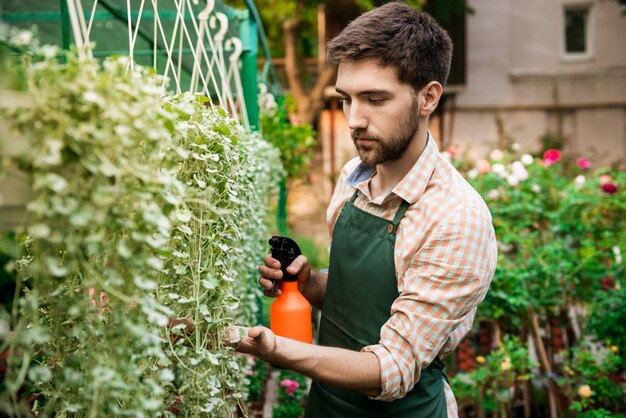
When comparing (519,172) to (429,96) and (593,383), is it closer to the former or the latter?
(593,383)

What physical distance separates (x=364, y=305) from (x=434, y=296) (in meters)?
0.29

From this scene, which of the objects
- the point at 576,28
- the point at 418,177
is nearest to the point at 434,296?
the point at 418,177

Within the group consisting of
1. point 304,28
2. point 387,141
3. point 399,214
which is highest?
point 304,28

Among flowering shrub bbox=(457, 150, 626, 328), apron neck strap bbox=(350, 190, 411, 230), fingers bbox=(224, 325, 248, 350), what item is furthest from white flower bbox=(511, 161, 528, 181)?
fingers bbox=(224, 325, 248, 350)

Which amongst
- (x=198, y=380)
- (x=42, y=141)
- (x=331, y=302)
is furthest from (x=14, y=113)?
(x=331, y=302)

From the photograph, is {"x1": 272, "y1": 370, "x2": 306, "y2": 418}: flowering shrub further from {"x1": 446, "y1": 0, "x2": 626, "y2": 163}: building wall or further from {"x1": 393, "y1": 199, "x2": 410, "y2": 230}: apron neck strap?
{"x1": 446, "y1": 0, "x2": 626, "y2": 163}: building wall

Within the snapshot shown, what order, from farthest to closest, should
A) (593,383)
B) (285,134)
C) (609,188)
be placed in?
(285,134), (609,188), (593,383)

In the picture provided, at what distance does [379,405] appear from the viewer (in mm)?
1853

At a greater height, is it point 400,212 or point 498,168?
point 400,212

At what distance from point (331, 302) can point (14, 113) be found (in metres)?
1.38

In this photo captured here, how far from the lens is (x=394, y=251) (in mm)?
1797

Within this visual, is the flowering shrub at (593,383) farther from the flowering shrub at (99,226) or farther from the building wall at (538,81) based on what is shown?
the building wall at (538,81)

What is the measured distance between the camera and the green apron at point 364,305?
183 cm

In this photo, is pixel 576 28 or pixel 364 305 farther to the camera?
pixel 576 28
